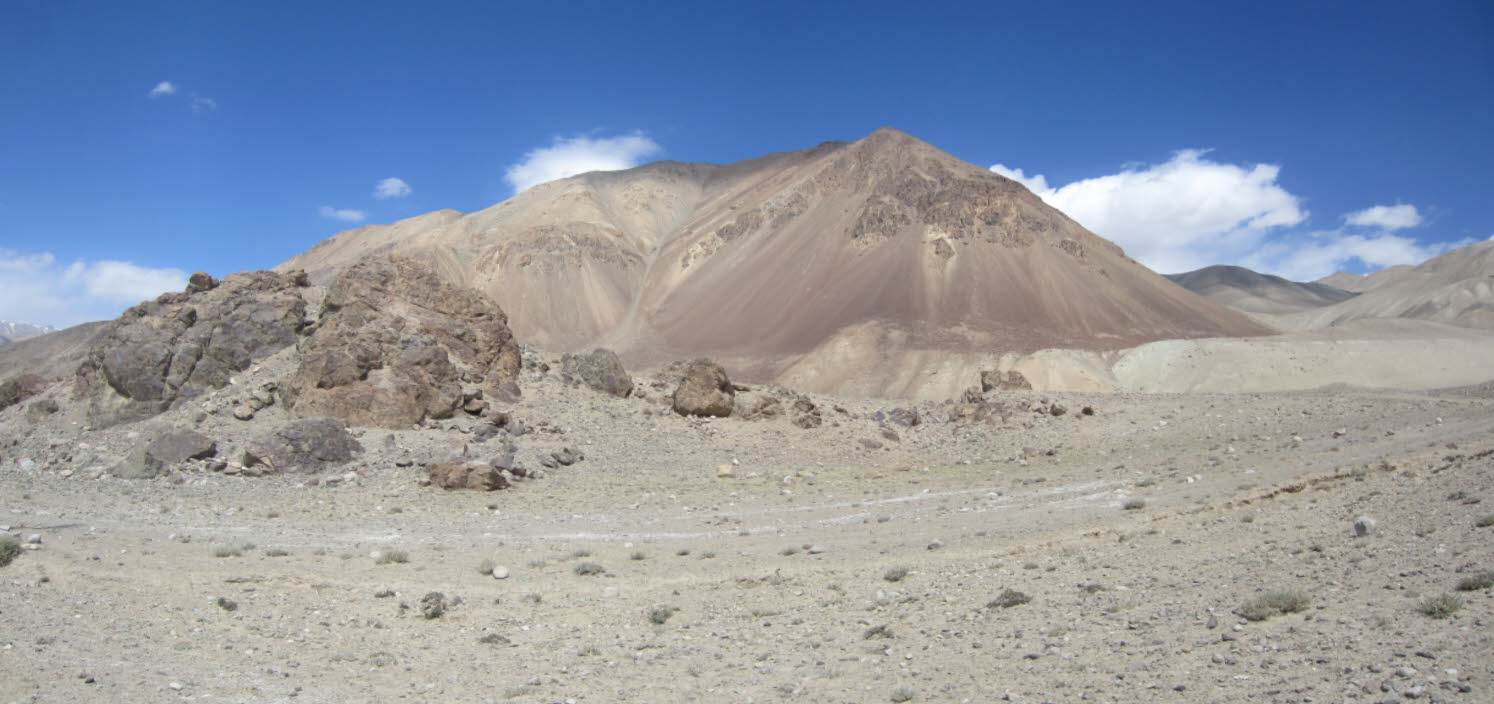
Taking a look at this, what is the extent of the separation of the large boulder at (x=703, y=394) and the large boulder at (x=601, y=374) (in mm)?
1799

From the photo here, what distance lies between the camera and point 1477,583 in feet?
19.5

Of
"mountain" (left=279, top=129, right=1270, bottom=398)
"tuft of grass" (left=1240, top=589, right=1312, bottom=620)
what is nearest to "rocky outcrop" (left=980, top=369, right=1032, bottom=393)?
"mountain" (left=279, top=129, right=1270, bottom=398)

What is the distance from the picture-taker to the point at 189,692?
640 cm

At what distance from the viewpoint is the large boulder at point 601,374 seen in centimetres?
2567

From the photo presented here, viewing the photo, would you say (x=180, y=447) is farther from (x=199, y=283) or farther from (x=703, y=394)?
(x=703, y=394)

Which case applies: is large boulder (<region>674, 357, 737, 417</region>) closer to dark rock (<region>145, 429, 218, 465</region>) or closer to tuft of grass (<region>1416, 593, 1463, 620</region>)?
dark rock (<region>145, 429, 218, 465</region>)

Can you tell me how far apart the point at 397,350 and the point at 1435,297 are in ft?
413

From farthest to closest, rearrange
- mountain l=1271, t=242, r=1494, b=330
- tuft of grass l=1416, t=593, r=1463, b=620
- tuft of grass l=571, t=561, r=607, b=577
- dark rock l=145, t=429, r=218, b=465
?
1. mountain l=1271, t=242, r=1494, b=330
2. dark rock l=145, t=429, r=218, b=465
3. tuft of grass l=571, t=561, r=607, b=577
4. tuft of grass l=1416, t=593, r=1463, b=620

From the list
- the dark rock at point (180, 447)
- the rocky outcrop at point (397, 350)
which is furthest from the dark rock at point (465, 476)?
the dark rock at point (180, 447)

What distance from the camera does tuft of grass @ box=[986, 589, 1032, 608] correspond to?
8031 millimetres

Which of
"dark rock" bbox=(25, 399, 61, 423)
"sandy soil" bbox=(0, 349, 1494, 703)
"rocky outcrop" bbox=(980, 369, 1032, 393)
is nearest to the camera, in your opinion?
"sandy soil" bbox=(0, 349, 1494, 703)

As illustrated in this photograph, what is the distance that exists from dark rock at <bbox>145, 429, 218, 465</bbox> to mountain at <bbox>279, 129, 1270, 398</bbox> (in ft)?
143

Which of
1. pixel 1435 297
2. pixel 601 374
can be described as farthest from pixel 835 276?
pixel 1435 297

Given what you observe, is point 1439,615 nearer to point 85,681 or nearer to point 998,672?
point 998,672
